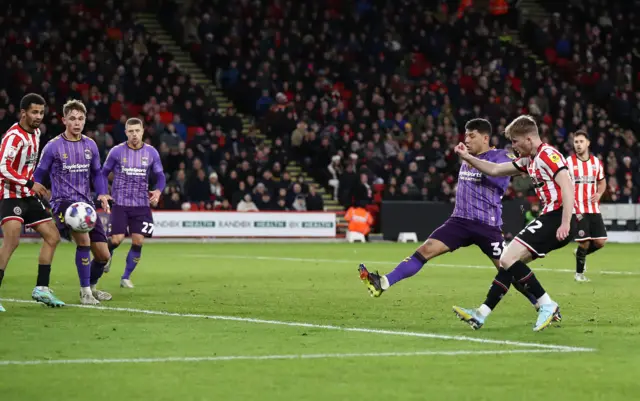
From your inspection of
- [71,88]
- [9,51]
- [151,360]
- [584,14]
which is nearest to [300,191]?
[71,88]

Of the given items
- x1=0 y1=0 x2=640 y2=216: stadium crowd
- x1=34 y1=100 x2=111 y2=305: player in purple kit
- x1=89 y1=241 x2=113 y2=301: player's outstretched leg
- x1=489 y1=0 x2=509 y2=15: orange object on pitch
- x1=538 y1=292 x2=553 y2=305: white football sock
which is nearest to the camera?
x1=538 y1=292 x2=553 y2=305: white football sock

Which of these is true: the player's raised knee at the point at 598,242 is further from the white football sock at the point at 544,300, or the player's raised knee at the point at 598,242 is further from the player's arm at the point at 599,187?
the white football sock at the point at 544,300

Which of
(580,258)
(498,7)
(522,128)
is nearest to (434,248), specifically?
(522,128)

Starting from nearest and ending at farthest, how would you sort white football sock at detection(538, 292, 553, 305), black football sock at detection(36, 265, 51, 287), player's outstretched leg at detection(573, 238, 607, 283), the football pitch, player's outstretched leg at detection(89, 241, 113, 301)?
the football pitch → white football sock at detection(538, 292, 553, 305) → black football sock at detection(36, 265, 51, 287) → player's outstretched leg at detection(89, 241, 113, 301) → player's outstretched leg at detection(573, 238, 607, 283)

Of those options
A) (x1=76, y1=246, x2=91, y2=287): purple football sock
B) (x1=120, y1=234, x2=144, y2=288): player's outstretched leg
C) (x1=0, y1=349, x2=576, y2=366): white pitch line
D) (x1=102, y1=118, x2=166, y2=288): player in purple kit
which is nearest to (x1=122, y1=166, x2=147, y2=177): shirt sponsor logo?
(x1=102, y1=118, x2=166, y2=288): player in purple kit

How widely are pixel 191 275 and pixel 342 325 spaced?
328 inches

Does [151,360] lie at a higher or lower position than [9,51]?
lower

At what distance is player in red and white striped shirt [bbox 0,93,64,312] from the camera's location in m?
12.3

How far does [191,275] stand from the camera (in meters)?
19.0

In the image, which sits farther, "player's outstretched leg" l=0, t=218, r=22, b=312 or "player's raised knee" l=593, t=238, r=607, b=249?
"player's raised knee" l=593, t=238, r=607, b=249

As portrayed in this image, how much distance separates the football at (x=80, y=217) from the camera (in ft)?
42.2

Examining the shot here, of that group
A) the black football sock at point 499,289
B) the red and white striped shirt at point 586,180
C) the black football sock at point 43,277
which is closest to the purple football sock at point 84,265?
the black football sock at point 43,277

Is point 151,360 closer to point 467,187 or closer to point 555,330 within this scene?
point 555,330

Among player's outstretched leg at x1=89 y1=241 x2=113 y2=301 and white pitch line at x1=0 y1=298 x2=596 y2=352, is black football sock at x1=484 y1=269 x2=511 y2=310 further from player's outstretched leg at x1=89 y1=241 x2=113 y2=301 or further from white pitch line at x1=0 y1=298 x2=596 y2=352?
player's outstretched leg at x1=89 y1=241 x2=113 y2=301
